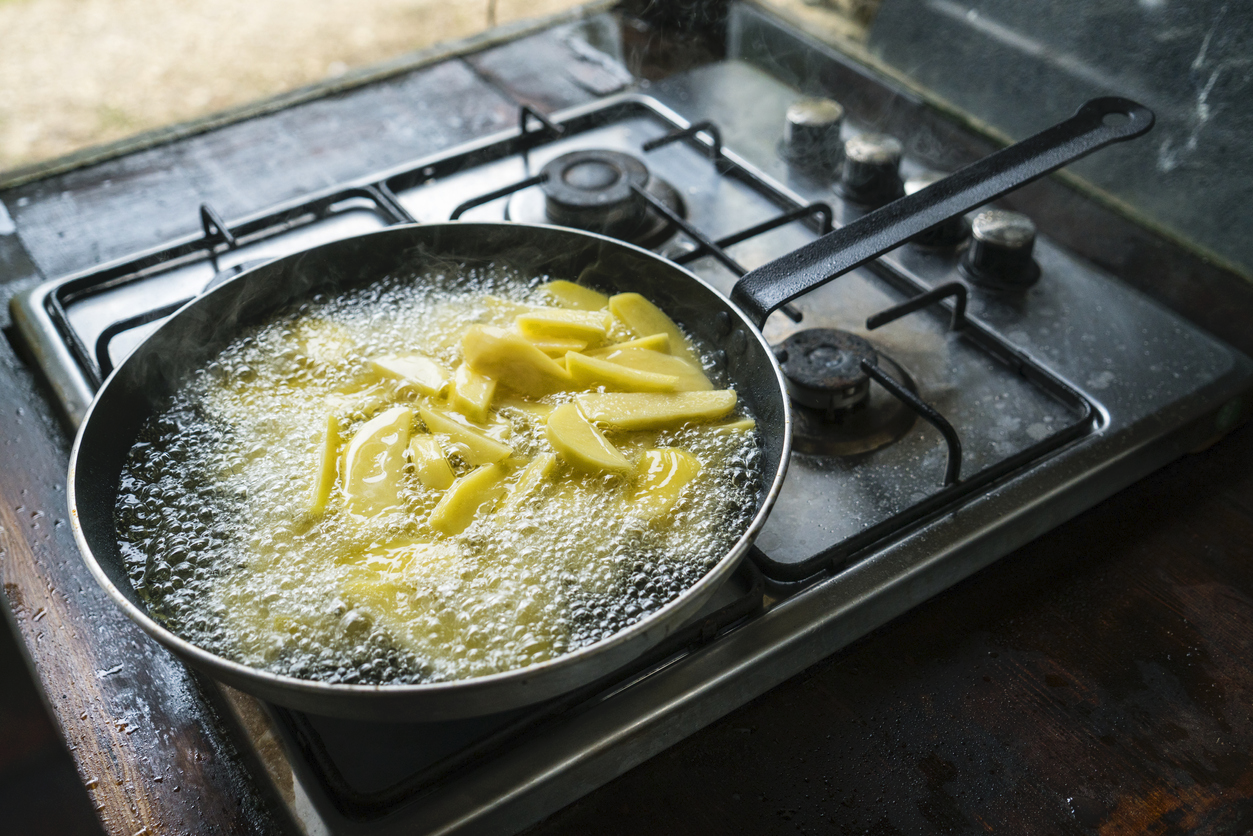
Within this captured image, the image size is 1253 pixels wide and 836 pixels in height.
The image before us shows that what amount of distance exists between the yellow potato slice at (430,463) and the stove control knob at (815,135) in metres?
0.75

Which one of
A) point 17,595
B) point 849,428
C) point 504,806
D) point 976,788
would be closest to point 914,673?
point 976,788

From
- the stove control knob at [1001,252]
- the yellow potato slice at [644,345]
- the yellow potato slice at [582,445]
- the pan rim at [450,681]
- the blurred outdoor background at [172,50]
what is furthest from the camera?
the blurred outdoor background at [172,50]

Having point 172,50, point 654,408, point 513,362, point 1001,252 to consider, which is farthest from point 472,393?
point 172,50

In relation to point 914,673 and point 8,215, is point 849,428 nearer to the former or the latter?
point 914,673

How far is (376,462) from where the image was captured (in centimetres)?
79

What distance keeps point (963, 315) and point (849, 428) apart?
0.71 ft

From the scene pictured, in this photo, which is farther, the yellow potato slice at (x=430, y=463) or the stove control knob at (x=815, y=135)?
the stove control knob at (x=815, y=135)

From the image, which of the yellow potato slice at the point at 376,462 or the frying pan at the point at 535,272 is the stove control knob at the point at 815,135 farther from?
the yellow potato slice at the point at 376,462

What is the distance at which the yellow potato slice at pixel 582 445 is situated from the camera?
0.78 m

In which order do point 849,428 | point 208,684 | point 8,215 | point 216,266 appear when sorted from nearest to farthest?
point 208,684 → point 849,428 → point 216,266 → point 8,215

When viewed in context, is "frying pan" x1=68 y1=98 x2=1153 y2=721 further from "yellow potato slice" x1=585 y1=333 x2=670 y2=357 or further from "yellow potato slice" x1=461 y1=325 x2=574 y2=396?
"yellow potato slice" x1=461 y1=325 x2=574 y2=396

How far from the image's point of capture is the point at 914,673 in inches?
31.5

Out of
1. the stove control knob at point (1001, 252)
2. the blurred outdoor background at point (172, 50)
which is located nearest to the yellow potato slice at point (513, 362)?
Result: the stove control knob at point (1001, 252)

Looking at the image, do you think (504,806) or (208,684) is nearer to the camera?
(504,806)
